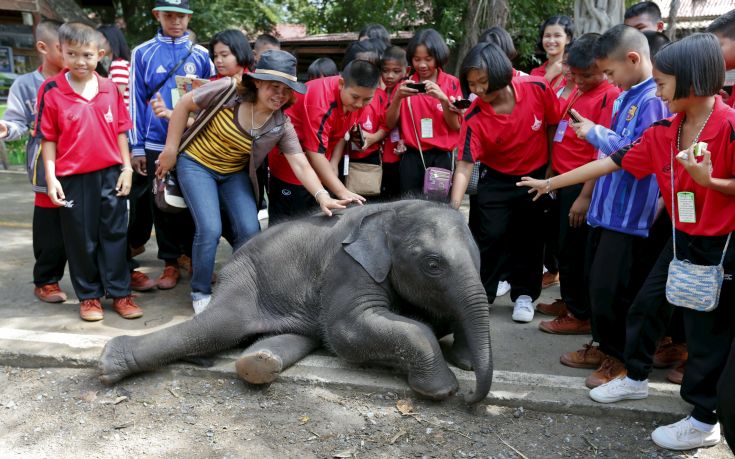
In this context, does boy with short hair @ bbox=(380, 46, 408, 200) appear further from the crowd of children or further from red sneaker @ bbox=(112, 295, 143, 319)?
red sneaker @ bbox=(112, 295, 143, 319)

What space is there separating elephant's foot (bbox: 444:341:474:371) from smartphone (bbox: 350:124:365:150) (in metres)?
2.32

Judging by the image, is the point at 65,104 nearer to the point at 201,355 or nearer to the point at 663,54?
the point at 201,355

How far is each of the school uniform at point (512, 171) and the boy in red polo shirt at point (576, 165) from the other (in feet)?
0.61

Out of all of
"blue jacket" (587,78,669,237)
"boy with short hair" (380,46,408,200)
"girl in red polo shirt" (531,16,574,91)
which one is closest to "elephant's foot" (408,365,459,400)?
"blue jacket" (587,78,669,237)

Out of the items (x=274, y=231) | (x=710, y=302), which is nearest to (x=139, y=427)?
(x=274, y=231)

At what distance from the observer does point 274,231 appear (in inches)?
177

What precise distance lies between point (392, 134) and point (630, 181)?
102 inches

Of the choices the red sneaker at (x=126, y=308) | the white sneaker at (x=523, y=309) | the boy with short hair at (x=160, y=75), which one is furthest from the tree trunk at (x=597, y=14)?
the red sneaker at (x=126, y=308)

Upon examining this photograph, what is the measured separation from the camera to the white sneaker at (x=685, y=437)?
321 cm

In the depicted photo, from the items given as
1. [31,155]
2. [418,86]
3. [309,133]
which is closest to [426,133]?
[418,86]

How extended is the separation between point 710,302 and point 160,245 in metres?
4.44

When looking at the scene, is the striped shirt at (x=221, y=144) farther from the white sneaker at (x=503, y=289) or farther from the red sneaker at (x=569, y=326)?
the red sneaker at (x=569, y=326)

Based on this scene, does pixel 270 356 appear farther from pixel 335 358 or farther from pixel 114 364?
pixel 114 364

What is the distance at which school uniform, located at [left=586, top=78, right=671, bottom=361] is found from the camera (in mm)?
3779
